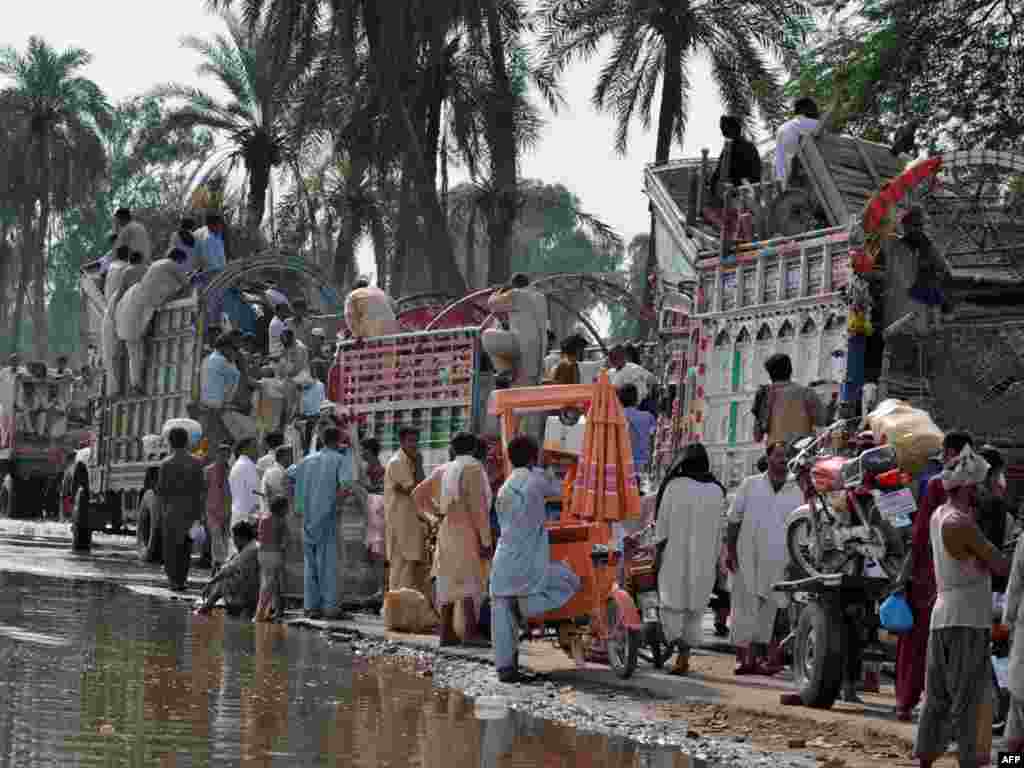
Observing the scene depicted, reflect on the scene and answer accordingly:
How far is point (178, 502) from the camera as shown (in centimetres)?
2141

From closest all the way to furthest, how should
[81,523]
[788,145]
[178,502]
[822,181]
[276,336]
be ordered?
1. [822,181]
2. [788,145]
3. [178,502]
4. [276,336]
5. [81,523]

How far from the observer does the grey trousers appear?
9773 mm

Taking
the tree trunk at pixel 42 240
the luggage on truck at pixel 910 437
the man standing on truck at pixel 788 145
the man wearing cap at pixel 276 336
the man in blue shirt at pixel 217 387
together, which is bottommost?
the luggage on truck at pixel 910 437

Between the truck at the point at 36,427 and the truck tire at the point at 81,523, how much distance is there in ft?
30.0

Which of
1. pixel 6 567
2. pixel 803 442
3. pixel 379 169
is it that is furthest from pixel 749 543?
pixel 379 169

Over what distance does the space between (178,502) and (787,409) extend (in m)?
7.63

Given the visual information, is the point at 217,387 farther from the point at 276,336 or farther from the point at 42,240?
the point at 42,240

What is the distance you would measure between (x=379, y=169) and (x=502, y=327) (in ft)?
56.6

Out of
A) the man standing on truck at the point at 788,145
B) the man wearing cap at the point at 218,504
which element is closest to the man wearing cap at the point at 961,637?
the man standing on truck at the point at 788,145

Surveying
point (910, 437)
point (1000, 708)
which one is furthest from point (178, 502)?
point (1000, 708)

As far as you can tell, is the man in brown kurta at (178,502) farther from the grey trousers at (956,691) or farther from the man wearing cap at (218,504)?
Answer: the grey trousers at (956,691)

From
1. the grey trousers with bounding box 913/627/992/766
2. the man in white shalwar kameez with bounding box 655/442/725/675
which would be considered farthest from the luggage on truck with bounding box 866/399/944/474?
the grey trousers with bounding box 913/627/992/766

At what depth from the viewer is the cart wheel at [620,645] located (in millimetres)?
13562

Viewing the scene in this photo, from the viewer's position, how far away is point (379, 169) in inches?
1487
